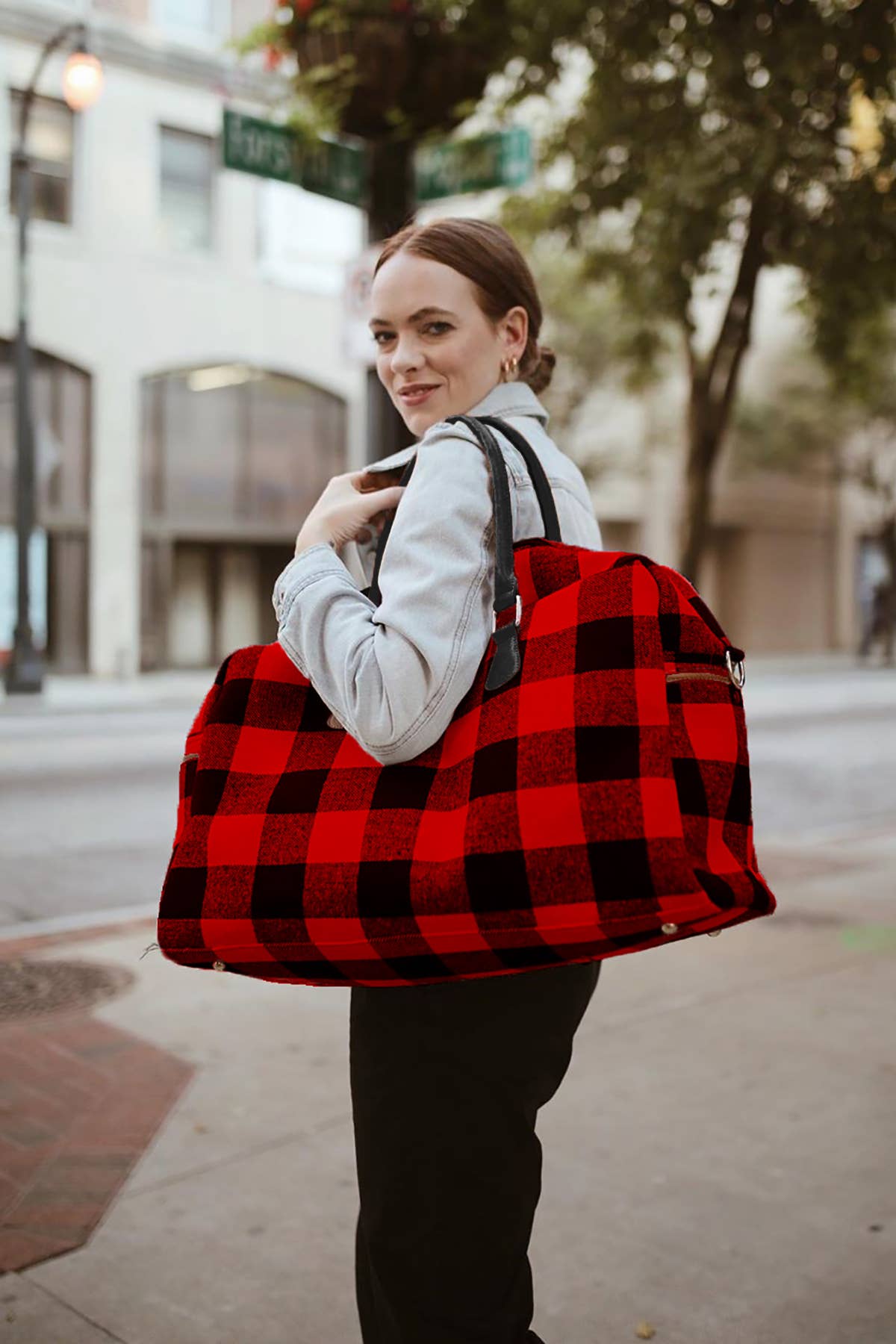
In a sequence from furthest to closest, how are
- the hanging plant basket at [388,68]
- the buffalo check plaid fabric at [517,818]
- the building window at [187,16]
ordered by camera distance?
the building window at [187,16]
the hanging plant basket at [388,68]
the buffalo check plaid fabric at [517,818]

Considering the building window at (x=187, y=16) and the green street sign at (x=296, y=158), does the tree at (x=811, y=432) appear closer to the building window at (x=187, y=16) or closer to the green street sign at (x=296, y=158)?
the building window at (x=187, y=16)

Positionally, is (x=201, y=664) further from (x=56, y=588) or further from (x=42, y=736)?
(x=42, y=736)

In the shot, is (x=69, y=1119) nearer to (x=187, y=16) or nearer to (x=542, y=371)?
(x=542, y=371)

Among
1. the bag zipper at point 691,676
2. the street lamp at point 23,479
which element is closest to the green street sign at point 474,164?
the bag zipper at point 691,676

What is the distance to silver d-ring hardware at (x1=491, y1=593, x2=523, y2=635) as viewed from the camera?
66.0 inches

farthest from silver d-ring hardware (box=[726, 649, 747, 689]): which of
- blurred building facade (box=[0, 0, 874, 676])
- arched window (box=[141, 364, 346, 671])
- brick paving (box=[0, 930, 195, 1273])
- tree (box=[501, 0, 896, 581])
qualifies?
arched window (box=[141, 364, 346, 671])

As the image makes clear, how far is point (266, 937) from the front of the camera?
5.57 ft

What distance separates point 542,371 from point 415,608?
2.17 ft

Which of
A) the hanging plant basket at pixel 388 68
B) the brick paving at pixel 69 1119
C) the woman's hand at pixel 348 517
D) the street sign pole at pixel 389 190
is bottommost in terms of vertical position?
the brick paving at pixel 69 1119

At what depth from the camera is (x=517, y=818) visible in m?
1.57

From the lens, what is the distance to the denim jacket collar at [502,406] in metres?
1.94

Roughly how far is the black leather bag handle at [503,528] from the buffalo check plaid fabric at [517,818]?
0.06 feet

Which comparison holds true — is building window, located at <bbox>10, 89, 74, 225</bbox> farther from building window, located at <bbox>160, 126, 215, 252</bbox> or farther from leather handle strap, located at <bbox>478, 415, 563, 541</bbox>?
leather handle strap, located at <bbox>478, 415, 563, 541</bbox>

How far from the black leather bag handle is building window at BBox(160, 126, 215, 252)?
25608 mm
